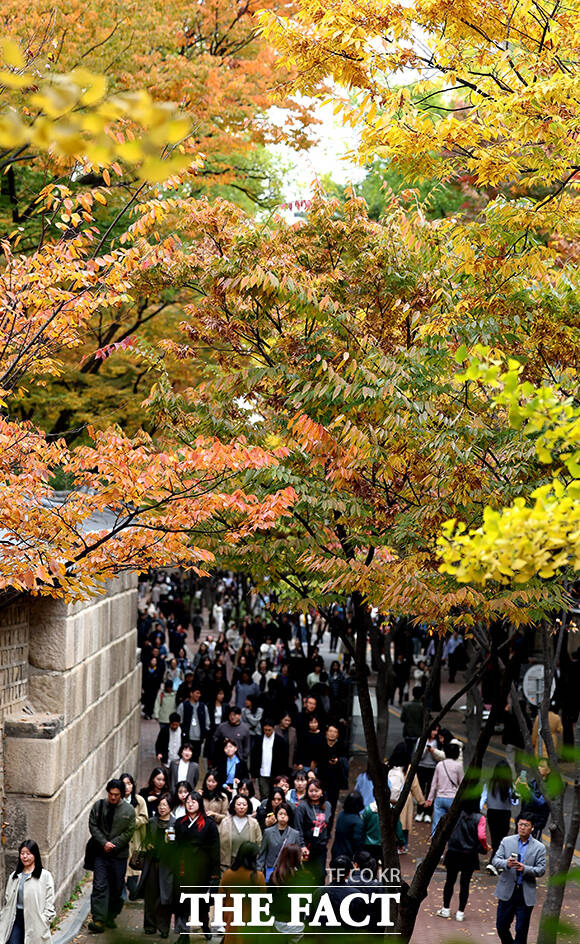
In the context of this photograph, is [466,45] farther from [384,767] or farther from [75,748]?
[75,748]

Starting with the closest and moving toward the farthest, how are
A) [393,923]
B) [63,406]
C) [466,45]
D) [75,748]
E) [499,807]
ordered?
[466,45], [393,923], [75,748], [499,807], [63,406]

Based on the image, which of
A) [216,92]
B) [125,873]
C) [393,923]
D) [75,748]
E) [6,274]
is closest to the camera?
[6,274]

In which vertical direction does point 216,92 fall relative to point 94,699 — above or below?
above

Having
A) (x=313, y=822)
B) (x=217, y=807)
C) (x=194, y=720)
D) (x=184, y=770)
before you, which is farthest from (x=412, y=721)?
(x=313, y=822)

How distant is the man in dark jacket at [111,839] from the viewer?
10.8 meters

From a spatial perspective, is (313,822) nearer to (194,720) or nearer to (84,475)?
(84,475)

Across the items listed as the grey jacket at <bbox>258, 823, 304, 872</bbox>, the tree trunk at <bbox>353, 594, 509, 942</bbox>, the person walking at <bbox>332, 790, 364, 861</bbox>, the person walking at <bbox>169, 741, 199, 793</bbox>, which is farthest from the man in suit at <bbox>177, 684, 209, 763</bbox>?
the tree trunk at <bbox>353, 594, 509, 942</bbox>

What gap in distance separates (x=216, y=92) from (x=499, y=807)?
10.8m

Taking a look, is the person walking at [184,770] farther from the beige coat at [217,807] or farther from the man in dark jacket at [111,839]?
the man in dark jacket at [111,839]

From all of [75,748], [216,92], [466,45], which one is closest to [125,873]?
[75,748]

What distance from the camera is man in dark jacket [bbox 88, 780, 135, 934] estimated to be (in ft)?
35.4

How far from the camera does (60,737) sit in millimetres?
11164

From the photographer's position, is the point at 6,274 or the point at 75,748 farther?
the point at 75,748

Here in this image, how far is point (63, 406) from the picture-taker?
57.2 feet
